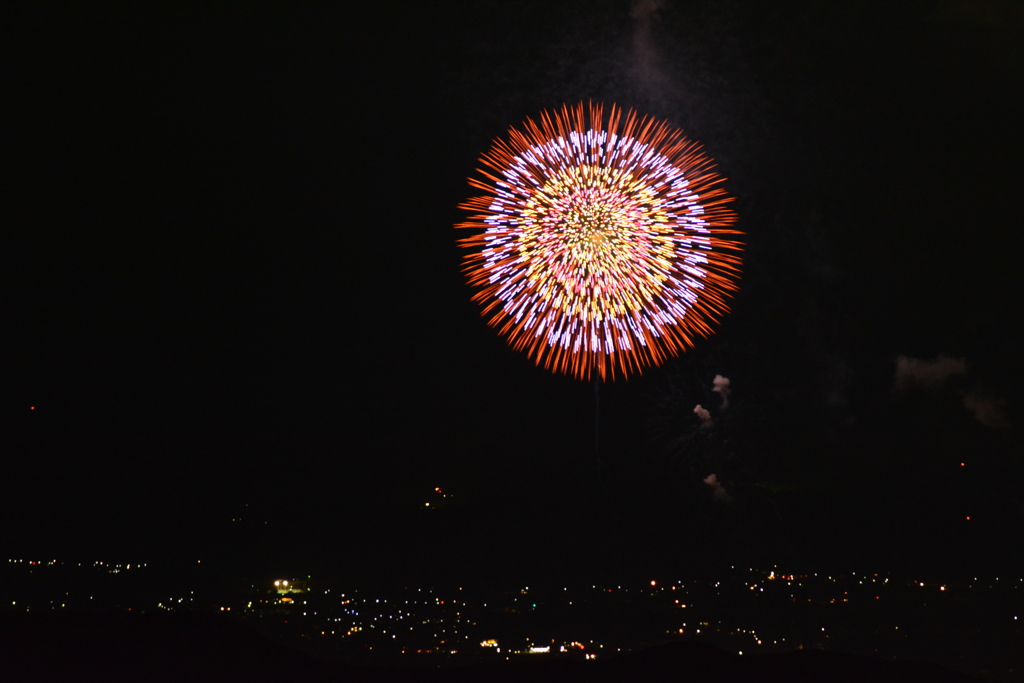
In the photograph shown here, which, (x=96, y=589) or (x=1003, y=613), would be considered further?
(x=1003, y=613)

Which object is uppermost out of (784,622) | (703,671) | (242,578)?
(242,578)

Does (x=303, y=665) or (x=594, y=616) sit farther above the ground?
(x=594, y=616)

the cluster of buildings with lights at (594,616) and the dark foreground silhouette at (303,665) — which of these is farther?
the cluster of buildings with lights at (594,616)

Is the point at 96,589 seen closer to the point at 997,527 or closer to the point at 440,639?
the point at 440,639

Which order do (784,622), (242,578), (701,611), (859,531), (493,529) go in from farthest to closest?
(859,531), (493,529), (242,578), (701,611), (784,622)

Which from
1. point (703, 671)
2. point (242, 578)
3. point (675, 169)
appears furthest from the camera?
point (242, 578)

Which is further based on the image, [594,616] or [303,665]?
[594,616]

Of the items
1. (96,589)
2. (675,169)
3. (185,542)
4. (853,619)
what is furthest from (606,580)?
(675,169)

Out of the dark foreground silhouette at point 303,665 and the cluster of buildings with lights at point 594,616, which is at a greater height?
the cluster of buildings with lights at point 594,616
